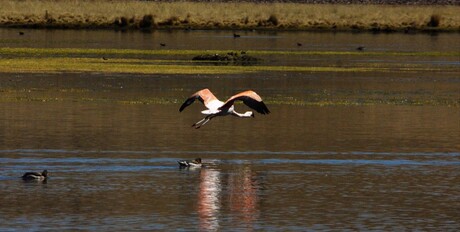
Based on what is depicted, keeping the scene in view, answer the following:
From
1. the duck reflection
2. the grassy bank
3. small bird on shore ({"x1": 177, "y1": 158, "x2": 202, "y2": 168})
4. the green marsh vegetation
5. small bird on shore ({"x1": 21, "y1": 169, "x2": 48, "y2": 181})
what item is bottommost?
the duck reflection

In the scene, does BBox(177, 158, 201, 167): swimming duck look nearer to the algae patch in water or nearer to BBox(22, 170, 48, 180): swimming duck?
BBox(22, 170, 48, 180): swimming duck

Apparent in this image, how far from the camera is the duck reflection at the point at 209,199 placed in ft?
59.1

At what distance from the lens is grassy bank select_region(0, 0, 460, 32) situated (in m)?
87.8

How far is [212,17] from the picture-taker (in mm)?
96875

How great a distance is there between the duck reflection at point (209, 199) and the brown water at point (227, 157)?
20 millimetres

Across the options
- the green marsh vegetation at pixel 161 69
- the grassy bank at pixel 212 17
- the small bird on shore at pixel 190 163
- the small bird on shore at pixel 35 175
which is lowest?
the small bird on shore at pixel 35 175

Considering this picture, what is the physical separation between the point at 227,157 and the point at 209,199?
16.3 feet

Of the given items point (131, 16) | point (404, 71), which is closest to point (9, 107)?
point (404, 71)

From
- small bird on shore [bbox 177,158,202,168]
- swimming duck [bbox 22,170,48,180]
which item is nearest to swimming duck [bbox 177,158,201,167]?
small bird on shore [bbox 177,158,202,168]

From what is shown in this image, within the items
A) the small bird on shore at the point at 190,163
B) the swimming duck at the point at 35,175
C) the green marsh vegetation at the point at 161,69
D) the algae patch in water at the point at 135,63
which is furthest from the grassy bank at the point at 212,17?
the swimming duck at the point at 35,175

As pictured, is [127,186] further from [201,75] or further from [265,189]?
[201,75]

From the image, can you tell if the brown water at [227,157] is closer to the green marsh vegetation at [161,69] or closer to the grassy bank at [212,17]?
the green marsh vegetation at [161,69]

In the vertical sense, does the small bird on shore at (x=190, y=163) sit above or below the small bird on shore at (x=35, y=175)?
above

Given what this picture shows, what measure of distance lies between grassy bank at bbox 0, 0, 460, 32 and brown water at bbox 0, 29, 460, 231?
143 ft
